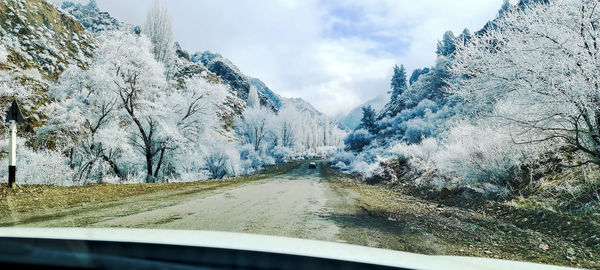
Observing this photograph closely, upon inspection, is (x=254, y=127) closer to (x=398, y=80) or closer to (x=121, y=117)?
(x=398, y=80)

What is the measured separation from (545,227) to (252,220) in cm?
632

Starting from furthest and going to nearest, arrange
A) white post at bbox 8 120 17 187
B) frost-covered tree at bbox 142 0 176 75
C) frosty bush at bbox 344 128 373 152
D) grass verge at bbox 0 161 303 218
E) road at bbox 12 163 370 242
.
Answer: frosty bush at bbox 344 128 373 152 → frost-covered tree at bbox 142 0 176 75 → white post at bbox 8 120 17 187 → grass verge at bbox 0 161 303 218 → road at bbox 12 163 370 242

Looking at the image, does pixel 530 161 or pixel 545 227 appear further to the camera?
pixel 530 161

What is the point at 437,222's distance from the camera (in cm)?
789

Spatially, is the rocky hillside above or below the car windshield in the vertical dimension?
above

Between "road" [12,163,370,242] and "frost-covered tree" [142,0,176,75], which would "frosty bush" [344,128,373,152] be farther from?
"road" [12,163,370,242]

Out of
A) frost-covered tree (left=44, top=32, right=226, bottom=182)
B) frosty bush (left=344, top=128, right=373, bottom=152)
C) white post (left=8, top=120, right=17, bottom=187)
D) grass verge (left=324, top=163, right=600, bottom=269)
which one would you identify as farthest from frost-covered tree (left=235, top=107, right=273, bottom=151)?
grass verge (left=324, top=163, right=600, bottom=269)

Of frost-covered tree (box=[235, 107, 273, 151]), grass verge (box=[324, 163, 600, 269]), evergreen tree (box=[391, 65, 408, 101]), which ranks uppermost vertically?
evergreen tree (box=[391, 65, 408, 101])

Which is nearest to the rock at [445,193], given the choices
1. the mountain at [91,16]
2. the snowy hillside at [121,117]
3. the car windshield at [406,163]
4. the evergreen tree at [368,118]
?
the car windshield at [406,163]

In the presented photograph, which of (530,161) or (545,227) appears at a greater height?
(530,161)

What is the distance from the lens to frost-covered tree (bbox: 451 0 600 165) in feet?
23.5

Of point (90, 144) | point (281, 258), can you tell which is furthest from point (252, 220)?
point (90, 144)

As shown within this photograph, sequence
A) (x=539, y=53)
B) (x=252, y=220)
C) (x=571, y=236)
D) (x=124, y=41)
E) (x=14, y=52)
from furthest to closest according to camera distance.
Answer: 1. (x=14, y=52)
2. (x=124, y=41)
3. (x=539, y=53)
4. (x=252, y=220)
5. (x=571, y=236)

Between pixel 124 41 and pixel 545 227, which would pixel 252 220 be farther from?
pixel 124 41
